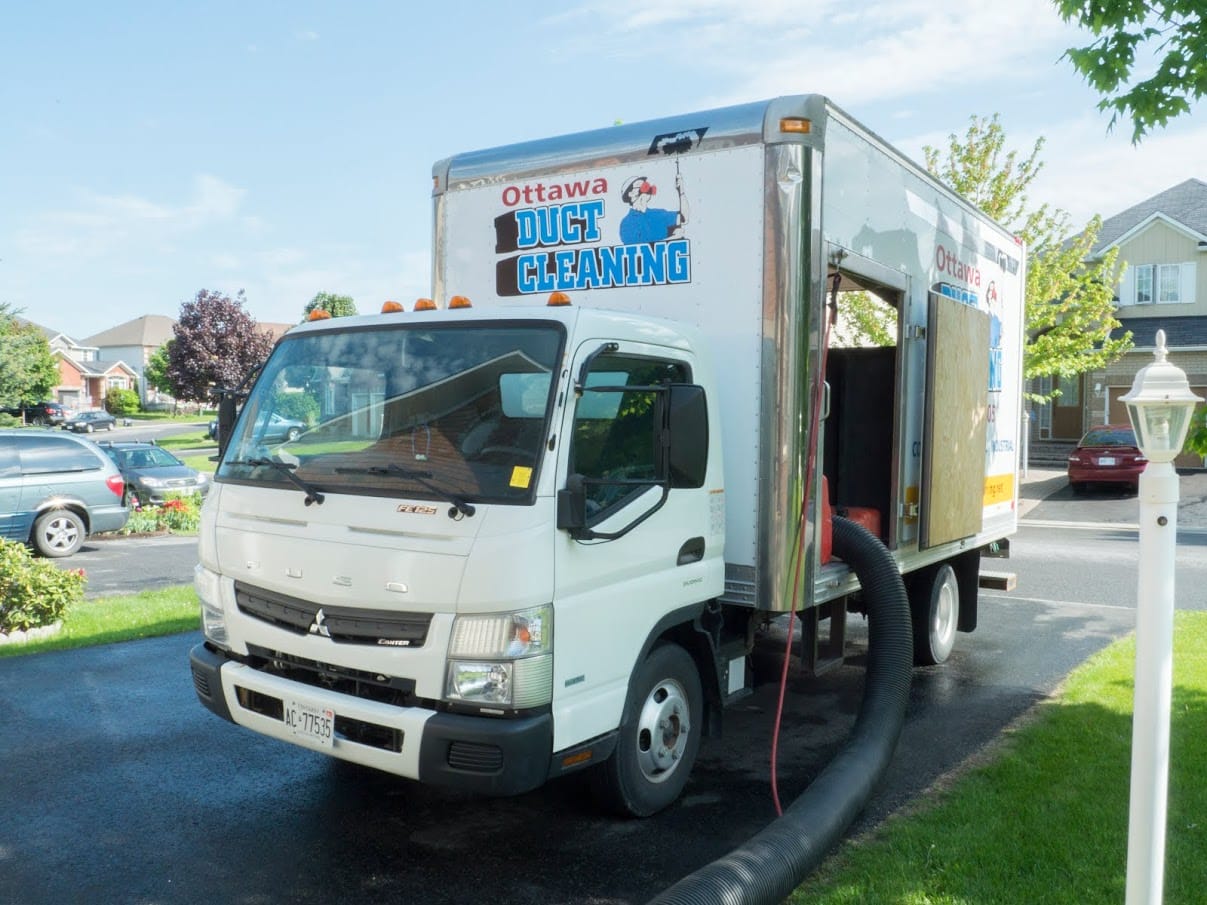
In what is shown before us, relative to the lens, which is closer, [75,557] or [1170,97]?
[1170,97]

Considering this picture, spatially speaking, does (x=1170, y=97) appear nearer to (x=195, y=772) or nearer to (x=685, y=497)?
(x=685, y=497)

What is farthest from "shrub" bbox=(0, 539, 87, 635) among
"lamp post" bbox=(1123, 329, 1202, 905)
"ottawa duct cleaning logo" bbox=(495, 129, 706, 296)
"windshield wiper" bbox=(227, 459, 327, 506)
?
"lamp post" bbox=(1123, 329, 1202, 905)

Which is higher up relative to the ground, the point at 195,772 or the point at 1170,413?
the point at 1170,413

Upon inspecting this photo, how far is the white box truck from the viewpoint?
3.90 m

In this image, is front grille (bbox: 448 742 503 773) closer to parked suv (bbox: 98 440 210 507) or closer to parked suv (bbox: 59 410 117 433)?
parked suv (bbox: 98 440 210 507)

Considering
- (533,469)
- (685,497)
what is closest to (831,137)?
(685,497)

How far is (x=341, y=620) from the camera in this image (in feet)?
13.4

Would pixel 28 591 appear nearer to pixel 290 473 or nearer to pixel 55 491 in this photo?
pixel 290 473

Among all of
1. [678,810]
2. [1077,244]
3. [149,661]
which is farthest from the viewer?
[1077,244]

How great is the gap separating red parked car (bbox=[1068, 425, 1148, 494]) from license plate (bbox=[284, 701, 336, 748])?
76.6 feet

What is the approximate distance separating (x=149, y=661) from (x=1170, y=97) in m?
8.19

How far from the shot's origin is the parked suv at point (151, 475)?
19062 millimetres

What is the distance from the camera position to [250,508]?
177 inches

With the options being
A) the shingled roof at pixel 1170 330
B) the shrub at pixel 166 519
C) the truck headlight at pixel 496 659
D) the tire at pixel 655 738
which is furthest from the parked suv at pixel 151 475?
the shingled roof at pixel 1170 330
